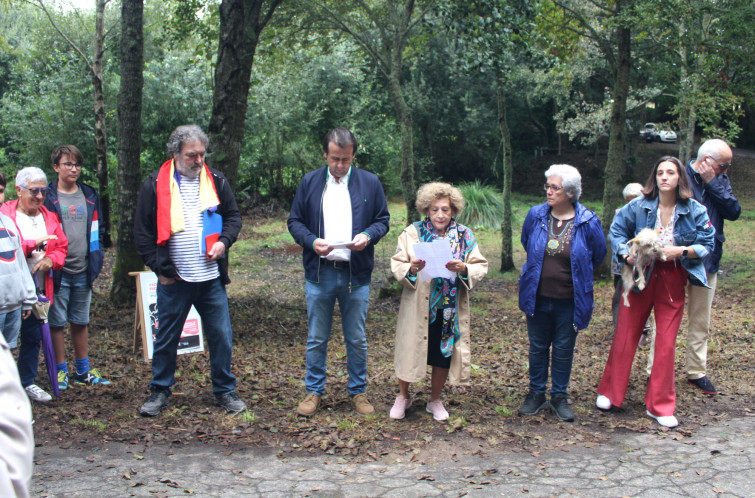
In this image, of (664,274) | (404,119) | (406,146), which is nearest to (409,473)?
(664,274)

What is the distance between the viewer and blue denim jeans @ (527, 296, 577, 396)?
483cm

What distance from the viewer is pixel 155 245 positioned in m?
4.70

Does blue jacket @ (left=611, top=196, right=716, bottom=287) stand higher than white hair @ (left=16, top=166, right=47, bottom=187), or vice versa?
white hair @ (left=16, top=166, right=47, bottom=187)

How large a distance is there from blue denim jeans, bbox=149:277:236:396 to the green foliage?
14159 mm

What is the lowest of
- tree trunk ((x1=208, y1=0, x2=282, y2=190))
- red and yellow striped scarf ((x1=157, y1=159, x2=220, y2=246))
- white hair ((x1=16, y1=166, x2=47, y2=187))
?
red and yellow striped scarf ((x1=157, y1=159, x2=220, y2=246))

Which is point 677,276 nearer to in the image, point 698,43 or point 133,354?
point 133,354

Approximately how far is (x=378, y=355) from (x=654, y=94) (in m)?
20.1

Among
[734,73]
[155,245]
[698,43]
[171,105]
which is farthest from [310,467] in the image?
[171,105]

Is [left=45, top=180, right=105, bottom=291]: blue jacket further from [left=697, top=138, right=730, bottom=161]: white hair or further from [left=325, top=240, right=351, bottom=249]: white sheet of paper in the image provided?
[left=697, top=138, right=730, bottom=161]: white hair

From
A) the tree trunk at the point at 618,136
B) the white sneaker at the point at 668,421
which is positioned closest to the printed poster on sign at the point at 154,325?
the white sneaker at the point at 668,421

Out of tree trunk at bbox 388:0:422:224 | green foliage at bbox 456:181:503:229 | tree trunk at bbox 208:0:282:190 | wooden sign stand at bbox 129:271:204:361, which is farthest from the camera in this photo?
green foliage at bbox 456:181:503:229

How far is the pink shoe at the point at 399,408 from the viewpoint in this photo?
16.0 ft

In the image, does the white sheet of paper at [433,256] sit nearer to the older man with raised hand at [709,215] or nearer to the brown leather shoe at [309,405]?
the brown leather shoe at [309,405]

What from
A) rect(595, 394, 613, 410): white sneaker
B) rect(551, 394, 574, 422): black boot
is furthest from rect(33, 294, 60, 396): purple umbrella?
rect(595, 394, 613, 410): white sneaker
